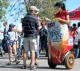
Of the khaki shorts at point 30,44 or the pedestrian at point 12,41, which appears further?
the pedestrian at point 12,41

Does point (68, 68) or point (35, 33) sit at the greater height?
point (35, 33)

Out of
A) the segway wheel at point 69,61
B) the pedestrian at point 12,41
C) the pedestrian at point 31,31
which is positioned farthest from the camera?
the pedestrian at point 12,41

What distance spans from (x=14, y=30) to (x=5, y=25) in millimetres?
3644

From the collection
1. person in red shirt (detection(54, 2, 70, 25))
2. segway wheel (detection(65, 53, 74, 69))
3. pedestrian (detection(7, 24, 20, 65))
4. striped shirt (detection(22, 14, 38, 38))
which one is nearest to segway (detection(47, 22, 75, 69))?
segway wheel (detection(65, 53, 74, 69))

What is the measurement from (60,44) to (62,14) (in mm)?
939

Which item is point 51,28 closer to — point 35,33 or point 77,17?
point 35,33

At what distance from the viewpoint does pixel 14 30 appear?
12344 mm

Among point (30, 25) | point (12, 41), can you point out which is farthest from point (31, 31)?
point (12, 41)

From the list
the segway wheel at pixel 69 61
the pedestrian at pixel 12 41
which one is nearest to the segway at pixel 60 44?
the segway wheel at pixel 69 61

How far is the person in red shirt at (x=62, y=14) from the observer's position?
9.91m

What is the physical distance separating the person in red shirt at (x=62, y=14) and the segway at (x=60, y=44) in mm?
189

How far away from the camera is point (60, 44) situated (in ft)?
32.2

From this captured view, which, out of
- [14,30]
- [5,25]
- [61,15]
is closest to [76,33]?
[5,25]

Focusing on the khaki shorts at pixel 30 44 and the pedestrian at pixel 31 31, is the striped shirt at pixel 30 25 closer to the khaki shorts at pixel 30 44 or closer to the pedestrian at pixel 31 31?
the pedestrian at pixel 31 31
